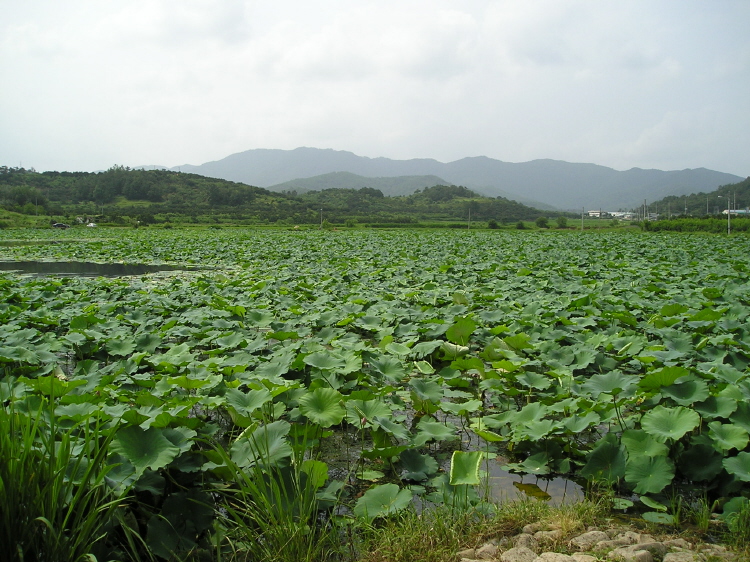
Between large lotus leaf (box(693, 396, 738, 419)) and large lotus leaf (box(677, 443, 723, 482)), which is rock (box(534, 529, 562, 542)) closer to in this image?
large lotus leaf (box(677, 443, 723, 482))

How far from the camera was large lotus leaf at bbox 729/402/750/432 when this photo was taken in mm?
2460

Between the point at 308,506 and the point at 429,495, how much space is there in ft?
2.24

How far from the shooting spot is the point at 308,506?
2.08 metres

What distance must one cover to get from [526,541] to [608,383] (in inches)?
61.3

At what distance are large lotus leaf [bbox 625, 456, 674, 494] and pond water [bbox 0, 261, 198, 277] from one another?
1202 centimetres

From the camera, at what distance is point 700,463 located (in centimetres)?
247

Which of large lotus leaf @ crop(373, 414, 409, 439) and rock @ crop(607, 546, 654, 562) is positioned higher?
large lotus leaf @ crop(373, 414, 409, 439)

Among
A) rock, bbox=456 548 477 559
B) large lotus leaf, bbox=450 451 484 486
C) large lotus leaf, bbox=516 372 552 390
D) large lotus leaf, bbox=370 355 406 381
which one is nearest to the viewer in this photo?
Result: rock, bbox=456 548 477 559

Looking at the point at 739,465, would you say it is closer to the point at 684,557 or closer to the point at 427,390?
the point at 684,557

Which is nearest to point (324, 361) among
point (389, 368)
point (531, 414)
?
point (389, 368)

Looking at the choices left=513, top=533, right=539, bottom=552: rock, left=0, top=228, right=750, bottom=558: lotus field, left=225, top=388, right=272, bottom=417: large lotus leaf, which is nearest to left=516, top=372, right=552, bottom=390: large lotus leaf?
left=0, top=228, right=750, bottom=558: lotus field

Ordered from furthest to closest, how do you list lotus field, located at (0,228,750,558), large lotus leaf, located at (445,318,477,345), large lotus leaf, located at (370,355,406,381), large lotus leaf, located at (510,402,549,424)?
large lotus leaf, located at (445,318,477,345) → large lotus leaf, located at (370,355,406,381) → large lotus leaf, located at (510,402,549,424) → lotus field, located at (0,228,750,558)

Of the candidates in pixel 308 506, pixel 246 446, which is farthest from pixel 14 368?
pixel 308 506

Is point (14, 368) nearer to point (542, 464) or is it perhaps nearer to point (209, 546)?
point (209, 546)
